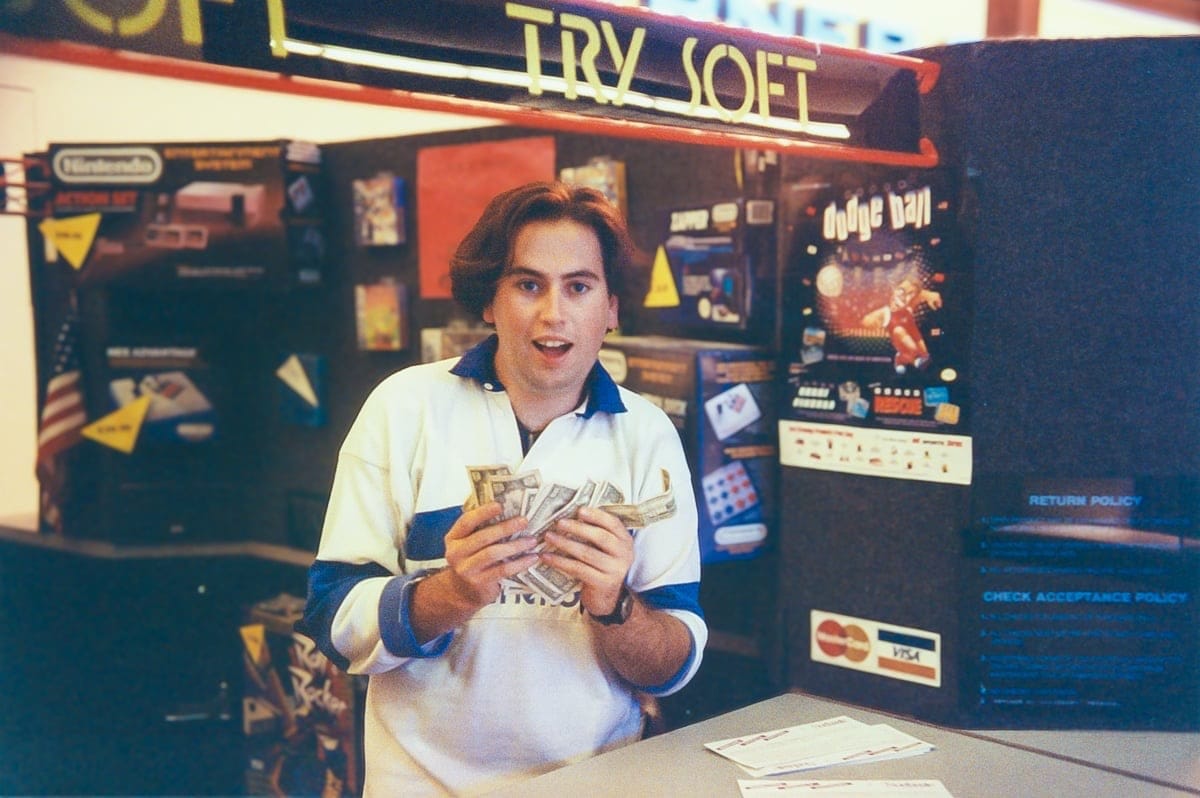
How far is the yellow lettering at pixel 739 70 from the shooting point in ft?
4.78

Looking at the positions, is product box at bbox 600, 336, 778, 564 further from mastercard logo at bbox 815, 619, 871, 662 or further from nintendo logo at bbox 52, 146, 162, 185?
nintendo logo at bbox 52, 146, 162, 185

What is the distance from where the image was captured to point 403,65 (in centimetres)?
124

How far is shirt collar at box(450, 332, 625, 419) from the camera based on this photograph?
1529mm

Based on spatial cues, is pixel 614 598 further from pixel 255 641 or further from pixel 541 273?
pixel 255 641

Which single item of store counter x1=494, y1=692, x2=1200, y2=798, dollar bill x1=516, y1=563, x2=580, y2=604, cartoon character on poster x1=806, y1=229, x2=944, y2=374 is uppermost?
cartoon character on poster x1=806, y1=229, x2=944, y2=374

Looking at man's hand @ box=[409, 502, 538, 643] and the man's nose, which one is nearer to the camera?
man's hand @ box=[409, 502, 538, 643]

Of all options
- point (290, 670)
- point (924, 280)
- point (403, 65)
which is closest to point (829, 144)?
point (924, 280)

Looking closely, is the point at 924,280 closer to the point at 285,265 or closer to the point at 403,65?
the point at 403,65

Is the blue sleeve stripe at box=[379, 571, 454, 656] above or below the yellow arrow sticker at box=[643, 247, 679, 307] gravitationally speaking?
below

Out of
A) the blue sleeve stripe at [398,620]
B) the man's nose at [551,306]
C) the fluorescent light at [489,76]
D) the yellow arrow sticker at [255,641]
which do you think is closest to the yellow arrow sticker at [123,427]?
the yellow arrow sticker at [255,641]

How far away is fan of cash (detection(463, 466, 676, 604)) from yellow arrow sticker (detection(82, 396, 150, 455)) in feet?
6.79

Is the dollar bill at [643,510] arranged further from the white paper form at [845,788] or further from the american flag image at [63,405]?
the american flag image at [63,405]

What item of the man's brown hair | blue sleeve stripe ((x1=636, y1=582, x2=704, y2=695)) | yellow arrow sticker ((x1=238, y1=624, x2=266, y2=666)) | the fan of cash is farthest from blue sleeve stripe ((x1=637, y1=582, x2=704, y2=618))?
yellow arrow sticker ((x1=238, y1=624, x2=266, y2=666))

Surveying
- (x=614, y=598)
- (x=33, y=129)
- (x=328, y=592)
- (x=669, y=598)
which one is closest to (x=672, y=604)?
(x=669, y=598)
